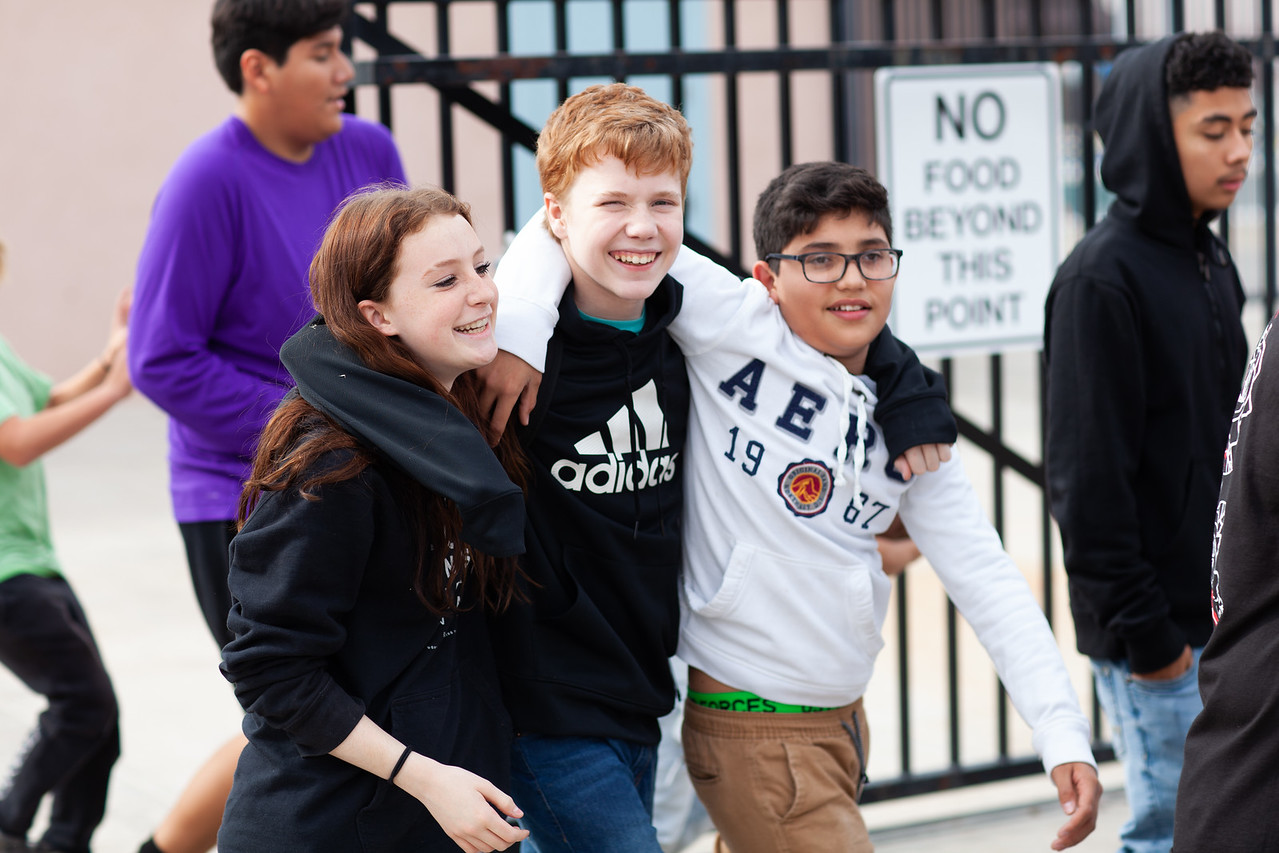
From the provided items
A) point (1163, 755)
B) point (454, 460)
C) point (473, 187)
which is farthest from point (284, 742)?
point (473, 187)

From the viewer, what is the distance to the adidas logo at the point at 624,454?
7.24 ft

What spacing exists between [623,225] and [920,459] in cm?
61

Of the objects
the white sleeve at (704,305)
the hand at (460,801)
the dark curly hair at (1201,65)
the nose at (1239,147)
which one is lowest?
the hand at (460,801)

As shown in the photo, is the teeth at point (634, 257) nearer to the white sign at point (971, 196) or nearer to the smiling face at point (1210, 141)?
the smiling face at point (1210, 141)

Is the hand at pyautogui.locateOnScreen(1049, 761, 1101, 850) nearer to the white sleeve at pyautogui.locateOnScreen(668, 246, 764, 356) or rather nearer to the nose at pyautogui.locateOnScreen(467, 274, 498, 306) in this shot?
the white sleeve at pyautogui.locateOnScreen(668, 246, 764, 356)

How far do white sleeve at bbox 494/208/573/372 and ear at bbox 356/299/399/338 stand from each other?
0.58 feet

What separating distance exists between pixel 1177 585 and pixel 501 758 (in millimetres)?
1475

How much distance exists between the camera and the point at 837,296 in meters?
2.35

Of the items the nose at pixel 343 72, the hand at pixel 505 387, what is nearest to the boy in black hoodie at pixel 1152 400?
the hand at pixel 505 387

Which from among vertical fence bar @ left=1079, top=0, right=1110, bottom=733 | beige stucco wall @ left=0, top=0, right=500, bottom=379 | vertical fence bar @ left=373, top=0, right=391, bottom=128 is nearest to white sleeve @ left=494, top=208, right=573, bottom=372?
vertical fence bar @ left=373, top=0, right=391, bottom=128

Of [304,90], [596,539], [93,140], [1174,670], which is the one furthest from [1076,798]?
[93,140]

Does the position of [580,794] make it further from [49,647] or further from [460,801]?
[49,647]

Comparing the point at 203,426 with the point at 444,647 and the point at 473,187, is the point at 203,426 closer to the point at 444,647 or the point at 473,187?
the point at 444,647

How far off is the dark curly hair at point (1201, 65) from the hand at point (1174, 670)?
111cm
